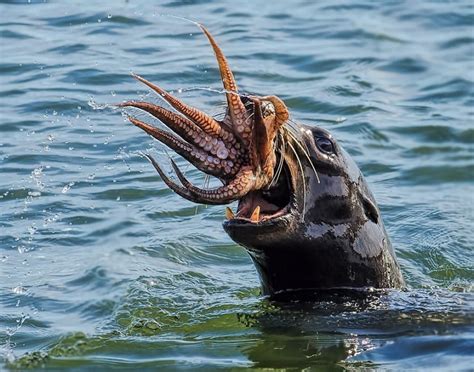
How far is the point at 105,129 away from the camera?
34.9 feet

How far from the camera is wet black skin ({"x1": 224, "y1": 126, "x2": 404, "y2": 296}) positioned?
6297 millimetres

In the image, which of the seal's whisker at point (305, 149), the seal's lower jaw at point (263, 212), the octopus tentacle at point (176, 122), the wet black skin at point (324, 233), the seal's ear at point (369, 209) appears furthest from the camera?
the seal's ear at point (369, 209)

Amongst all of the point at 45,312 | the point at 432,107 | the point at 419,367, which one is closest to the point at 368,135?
the point at 432,107

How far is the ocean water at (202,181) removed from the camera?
642 cm

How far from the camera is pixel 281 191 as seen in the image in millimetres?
6312

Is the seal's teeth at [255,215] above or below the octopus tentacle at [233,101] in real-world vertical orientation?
below

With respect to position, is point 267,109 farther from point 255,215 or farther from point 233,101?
Answer: point 255,215

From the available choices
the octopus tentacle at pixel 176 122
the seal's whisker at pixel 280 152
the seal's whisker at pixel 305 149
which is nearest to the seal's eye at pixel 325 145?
the seal's whisker at pixel 305 149

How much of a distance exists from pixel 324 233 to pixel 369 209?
0.39m

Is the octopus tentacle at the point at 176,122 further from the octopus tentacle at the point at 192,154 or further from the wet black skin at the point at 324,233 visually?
the wet black skin at the point at 324,233

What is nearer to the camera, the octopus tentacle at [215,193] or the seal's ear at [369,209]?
the octopus tentacle at [215,193]

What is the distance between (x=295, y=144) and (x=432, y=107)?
19.9ft

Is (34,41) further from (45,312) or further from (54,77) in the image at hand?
(45,312)

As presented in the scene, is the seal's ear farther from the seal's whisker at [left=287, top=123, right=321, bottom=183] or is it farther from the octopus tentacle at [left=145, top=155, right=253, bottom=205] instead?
the octopus tentacle at [left=145, top=155, right=253, bottom=205]
